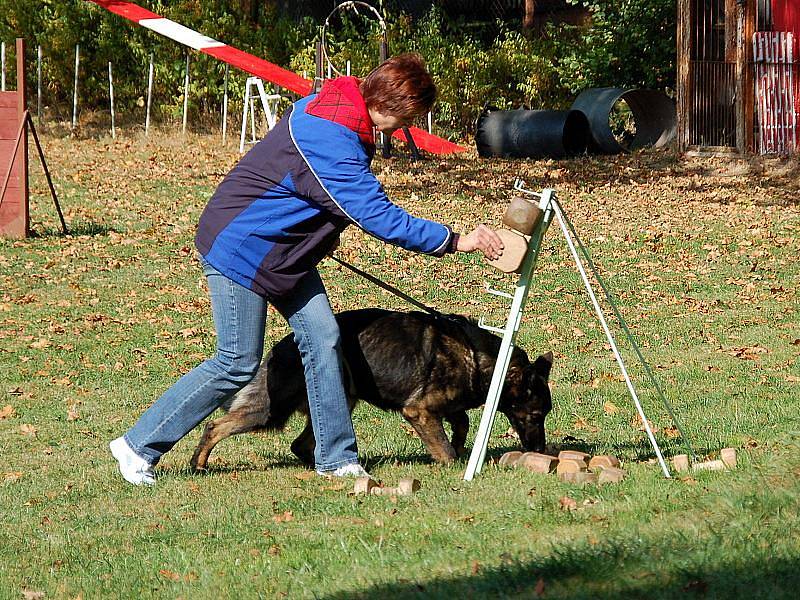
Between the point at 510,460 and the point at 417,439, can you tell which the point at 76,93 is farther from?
Result: the point at 510,460

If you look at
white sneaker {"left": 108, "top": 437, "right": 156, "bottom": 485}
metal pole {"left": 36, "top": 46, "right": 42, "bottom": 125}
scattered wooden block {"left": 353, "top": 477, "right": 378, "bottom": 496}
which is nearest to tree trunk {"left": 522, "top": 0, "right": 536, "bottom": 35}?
metal pole {"left": 36, "top": 46, "right": 42, "bottom": 125}

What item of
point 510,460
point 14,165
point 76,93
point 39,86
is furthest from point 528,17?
point 510,460

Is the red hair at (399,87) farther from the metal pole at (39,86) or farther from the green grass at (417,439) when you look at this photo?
the metal pole at (39,86)

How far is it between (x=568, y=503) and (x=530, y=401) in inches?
59.3

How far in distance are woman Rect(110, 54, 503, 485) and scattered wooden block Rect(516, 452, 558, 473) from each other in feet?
2.87

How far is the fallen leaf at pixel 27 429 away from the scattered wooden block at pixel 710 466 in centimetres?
458

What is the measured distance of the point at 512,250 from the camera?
5102 mm

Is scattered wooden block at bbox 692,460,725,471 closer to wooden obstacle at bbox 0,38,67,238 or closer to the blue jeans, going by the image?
the blue jeans

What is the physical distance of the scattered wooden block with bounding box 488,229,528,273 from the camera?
201 inches

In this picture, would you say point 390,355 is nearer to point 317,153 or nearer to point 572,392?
point 317,153

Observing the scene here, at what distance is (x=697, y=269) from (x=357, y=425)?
735 cm

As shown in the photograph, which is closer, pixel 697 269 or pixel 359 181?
pixel 359 181

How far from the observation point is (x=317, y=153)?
17.0 ft

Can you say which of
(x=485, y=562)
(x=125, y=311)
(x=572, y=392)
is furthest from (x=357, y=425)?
(x=125, y=311)
